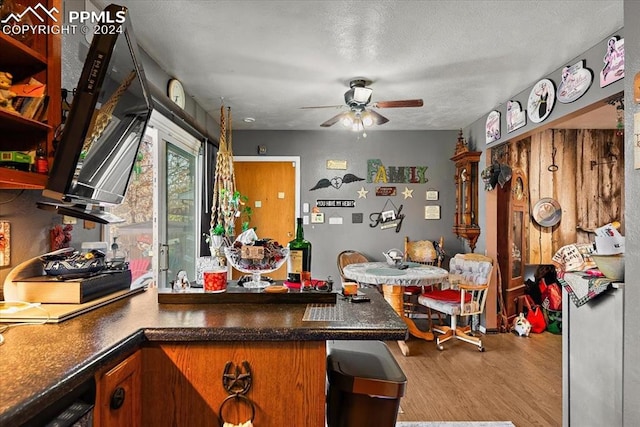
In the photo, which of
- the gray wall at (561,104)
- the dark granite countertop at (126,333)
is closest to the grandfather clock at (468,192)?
the gray wall at (561,104)

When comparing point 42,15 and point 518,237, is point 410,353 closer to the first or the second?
point 518,237

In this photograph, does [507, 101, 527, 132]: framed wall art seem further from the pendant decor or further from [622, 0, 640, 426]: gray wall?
the pendant decor

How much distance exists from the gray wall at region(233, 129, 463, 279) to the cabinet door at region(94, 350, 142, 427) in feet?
13.1

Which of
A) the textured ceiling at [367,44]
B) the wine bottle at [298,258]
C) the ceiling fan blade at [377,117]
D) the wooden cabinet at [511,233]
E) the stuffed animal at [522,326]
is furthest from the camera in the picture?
the wooden cabinet at [511,233]

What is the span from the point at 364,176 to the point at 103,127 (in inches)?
158

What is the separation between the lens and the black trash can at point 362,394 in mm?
1364

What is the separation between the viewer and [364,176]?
17.0ft

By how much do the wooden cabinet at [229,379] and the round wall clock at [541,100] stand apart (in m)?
2.99

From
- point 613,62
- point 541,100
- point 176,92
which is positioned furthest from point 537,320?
point 176,92

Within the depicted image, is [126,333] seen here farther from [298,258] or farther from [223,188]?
[223,188]

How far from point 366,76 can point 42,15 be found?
233 centimetres

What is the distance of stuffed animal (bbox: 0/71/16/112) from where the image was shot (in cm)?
124

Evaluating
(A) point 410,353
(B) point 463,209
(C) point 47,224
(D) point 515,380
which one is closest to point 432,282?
(A) point 410,353

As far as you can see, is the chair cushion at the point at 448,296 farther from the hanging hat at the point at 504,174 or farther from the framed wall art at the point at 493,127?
the framed wall art at the point at 493,127
